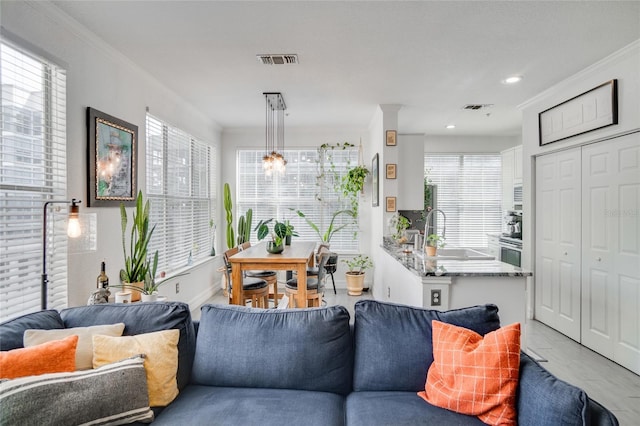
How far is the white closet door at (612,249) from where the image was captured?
110 inches

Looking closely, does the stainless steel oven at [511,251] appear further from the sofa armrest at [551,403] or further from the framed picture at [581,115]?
the sofa armrest at [551,403]

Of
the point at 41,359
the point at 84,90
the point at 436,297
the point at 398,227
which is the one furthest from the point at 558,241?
the point at 84,90

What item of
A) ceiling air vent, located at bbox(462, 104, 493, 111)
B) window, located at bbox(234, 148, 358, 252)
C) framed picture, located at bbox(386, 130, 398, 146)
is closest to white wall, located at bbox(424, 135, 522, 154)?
window, located at bbox(234, 148, 358, 252)

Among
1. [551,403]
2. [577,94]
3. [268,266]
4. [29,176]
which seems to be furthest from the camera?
[268,266]

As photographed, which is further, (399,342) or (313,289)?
(313,289)

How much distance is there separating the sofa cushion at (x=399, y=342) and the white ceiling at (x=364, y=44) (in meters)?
1.89

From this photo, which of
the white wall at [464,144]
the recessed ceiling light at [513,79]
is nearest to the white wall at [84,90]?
the recessed ceiling light at [513,79]

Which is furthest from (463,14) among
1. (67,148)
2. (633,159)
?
(67,148)

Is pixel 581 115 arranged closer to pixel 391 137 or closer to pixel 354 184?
pixel 391 137

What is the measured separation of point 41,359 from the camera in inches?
53.0

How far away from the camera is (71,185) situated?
2.41m

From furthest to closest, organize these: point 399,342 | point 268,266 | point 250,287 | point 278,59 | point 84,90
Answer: point 250,287 < point 268,266 < point 278,59 < point 84,90 < point 399,342

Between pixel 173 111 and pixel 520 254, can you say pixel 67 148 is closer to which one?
pixel 173 111

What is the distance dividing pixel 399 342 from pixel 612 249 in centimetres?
256
